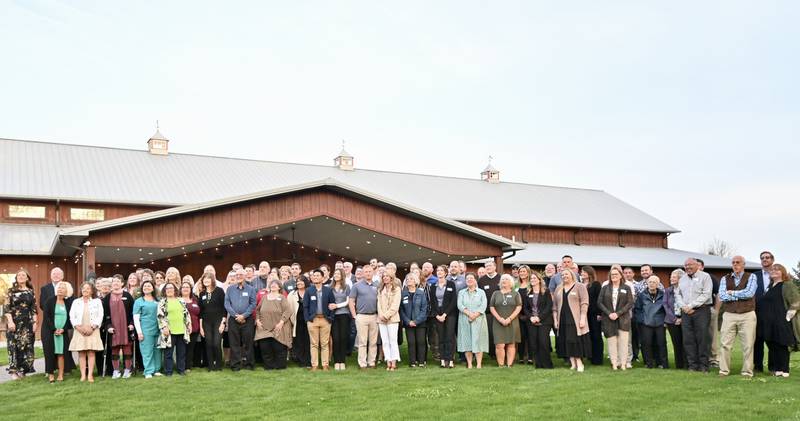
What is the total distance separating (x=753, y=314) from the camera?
10891 mm

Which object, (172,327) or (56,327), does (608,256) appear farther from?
(56,327)

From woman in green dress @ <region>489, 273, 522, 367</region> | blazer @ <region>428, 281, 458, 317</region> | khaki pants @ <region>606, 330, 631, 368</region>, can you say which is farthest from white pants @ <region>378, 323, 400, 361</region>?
khaki pants @ <region>606, 330, 631, 368</region>

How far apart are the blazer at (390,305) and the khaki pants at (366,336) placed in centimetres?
A: 17

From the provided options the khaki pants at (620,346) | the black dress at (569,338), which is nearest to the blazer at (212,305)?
the black dress at (569,338)

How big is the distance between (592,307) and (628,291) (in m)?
0.92

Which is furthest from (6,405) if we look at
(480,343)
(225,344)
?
(480,343)

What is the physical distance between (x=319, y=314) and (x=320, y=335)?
381 millimetres

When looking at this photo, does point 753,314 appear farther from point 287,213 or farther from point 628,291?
point 287,213

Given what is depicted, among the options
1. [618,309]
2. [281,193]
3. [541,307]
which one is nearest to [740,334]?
[618,309]

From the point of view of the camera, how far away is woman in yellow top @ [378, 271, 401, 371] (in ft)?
41.1

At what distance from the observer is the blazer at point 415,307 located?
1290 centimetres

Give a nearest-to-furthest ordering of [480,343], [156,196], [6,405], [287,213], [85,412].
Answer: [85,412]
[6,405]
[480,343]
[287,213]
[156,196]

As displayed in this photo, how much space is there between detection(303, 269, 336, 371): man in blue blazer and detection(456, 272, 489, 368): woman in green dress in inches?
94.3

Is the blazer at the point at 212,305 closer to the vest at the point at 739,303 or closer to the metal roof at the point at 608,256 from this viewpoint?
the vest at the point at 739,303
